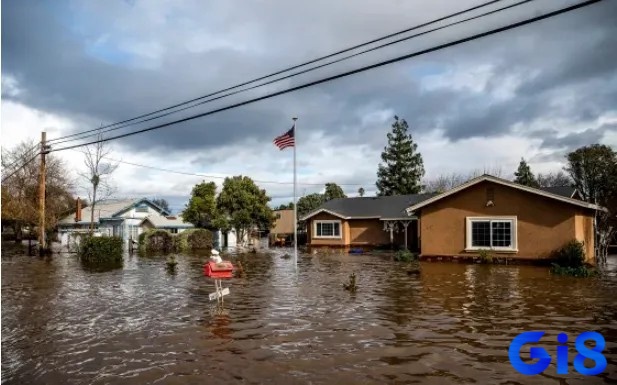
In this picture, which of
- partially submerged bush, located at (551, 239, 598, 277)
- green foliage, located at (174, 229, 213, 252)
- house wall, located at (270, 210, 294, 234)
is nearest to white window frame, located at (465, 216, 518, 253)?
partially submerged bush, located at (551, 239, 598, 277)

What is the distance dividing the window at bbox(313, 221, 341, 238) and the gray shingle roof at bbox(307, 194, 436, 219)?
41.8 inches

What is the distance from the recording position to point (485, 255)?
2558 cm

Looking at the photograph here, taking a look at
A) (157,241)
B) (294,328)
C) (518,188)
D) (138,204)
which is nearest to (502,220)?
(518,188)

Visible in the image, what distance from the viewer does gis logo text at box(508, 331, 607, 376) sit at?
782 centimetres

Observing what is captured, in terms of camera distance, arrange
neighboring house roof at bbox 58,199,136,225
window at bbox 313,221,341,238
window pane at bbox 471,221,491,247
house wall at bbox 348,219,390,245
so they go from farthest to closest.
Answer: neighboring house roof at bbox 58,199,136,225 → window at bbox 313,221,341,238 → house wall at bbox 348,219,390,245 → window pane at bbox 471,221,491,247

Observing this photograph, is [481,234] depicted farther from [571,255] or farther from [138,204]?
[138,204]

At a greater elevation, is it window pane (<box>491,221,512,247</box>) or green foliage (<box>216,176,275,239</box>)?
green foliage (<box>216,176,275,239</box>)

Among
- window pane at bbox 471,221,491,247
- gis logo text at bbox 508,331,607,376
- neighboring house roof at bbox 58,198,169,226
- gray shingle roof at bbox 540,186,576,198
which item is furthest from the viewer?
neighboring house roof at bbox 58,198,169,226

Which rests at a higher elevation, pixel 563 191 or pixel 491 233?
pixel 563 191

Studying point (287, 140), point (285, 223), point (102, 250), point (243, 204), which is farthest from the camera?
point (285, 223)

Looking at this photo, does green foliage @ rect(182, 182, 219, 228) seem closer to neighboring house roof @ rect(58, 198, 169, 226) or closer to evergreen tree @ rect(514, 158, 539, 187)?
neighboring house roof @ rect(58, 198, 169, 226)

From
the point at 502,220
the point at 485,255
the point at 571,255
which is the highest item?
the point at 502,220

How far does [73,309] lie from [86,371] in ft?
19.4

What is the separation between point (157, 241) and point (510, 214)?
88.2 feet
